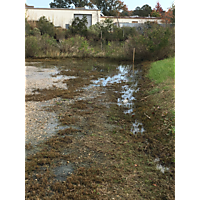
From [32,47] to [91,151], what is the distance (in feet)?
57.3

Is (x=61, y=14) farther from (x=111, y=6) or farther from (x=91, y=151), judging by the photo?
(x=91, y=151)

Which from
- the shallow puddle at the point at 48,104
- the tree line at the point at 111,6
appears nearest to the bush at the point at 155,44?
the shallow puddle at the point at 48,104

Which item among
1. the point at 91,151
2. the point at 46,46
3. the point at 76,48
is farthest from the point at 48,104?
the point at 76,48

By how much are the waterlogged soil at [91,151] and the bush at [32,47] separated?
13.1 meters

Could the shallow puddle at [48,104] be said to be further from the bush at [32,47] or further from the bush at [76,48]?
the bush at [76,48]

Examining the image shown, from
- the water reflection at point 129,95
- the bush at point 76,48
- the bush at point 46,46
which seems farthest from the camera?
the bush at point 76,48

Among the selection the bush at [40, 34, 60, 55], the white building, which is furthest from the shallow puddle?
the white building

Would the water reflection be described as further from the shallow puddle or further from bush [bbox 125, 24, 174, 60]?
bush [bbox 125, 24, 174, 60]

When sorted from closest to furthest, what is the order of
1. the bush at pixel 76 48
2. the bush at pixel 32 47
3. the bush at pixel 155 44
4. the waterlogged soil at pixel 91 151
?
the waterlogged soil at pixel 91 151
the bush at pixel 155 44
the bush at pixel 32 47
the bush at pixel 76 48

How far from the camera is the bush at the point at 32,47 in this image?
1917cm

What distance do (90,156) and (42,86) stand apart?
610cm

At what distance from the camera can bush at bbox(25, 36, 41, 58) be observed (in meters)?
19.2

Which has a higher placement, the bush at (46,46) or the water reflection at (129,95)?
the bush at (46,46)
